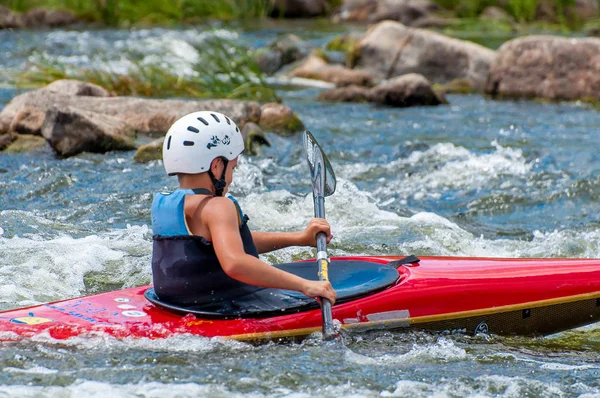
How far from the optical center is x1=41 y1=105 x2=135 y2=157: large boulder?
271 inches

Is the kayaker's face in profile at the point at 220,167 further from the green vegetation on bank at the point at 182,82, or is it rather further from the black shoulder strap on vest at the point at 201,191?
the green vegetation on bank at the point at 182,82

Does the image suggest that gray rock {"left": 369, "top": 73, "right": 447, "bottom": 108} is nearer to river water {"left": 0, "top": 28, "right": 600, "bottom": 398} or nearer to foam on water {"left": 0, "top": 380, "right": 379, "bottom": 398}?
river water {"left": 0, "top": 28, "right": 600, "bottom": 398}

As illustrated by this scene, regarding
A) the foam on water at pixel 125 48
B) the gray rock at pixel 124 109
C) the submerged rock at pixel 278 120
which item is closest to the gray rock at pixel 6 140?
the gray rock at pixel 124 109

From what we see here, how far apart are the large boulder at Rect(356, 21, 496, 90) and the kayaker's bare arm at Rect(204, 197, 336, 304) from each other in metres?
8.06

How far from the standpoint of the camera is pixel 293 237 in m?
3.75

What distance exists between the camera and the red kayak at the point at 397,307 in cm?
336

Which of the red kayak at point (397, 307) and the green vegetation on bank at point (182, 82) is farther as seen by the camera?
the green vegetation on bank at point (182, 82)

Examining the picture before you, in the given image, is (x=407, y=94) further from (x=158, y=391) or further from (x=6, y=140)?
(x=158, y=391)

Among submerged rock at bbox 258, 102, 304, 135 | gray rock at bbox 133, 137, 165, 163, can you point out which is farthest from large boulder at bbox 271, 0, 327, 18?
gray rock at bbox 133, 137, 165, 163

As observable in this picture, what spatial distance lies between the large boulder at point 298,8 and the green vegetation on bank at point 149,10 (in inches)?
Result: 35.1

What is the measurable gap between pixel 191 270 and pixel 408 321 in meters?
0.93

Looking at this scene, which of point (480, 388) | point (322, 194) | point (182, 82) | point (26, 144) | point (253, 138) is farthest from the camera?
point (182, 82)

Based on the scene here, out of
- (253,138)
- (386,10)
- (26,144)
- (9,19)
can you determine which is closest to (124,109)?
(26,144)

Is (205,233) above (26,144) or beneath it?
above
